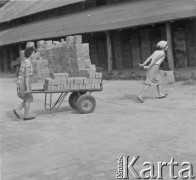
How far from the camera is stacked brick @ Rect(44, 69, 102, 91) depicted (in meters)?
8.68

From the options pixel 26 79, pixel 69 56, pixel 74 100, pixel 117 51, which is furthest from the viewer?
pixel 117 51

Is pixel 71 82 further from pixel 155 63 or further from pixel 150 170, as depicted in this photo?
pixel 150 170

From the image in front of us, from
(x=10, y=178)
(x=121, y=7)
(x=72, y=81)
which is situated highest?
(x=121, y=7)

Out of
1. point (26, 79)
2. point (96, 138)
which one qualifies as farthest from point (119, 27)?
point (96, 138)

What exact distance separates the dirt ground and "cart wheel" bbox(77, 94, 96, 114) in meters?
0.18

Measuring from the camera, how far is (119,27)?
17344 millimetres

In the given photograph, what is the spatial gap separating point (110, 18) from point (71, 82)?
1106cm

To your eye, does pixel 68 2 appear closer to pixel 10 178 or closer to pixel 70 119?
pixel 70 119

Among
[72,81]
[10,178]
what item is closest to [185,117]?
[72,81]

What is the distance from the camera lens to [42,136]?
6941 millimetres

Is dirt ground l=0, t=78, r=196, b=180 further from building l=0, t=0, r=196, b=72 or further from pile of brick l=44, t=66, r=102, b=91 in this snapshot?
building l=0, t=0, r=196, b=72

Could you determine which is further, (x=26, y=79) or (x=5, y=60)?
(x=5, y=60)

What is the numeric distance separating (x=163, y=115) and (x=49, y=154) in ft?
10.7

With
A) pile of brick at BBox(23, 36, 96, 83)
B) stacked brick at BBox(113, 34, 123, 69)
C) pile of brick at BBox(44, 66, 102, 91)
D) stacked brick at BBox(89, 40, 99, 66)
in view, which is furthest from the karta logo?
stacked brick at BBox(89, 40, 99, 66)
